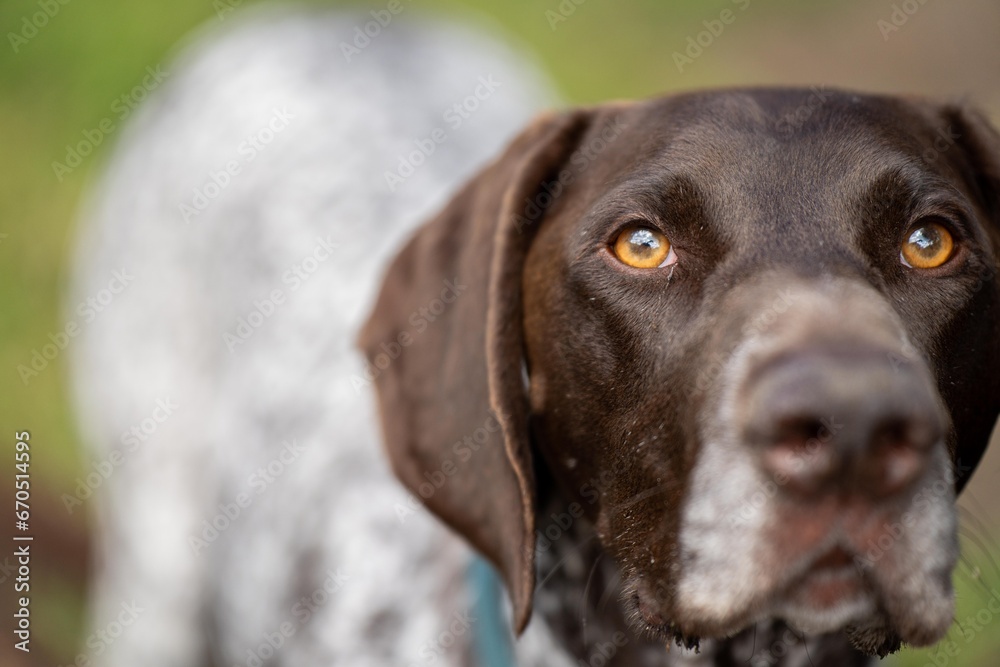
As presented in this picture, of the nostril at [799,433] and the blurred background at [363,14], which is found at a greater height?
the nostril at [799,433]

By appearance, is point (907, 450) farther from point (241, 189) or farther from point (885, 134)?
point (241, 189)

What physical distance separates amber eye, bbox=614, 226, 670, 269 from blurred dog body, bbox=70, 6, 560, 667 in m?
1.28

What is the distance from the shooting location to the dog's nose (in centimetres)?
167

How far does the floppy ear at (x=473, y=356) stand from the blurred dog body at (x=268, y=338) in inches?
22.8

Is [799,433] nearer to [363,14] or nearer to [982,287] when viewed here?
[982,287]

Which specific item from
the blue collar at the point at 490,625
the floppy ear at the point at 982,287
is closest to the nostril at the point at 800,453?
the floppy ear at the point at 982,287

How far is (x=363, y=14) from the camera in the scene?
18.1ft

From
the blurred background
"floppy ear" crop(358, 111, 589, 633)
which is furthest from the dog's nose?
the blurred background

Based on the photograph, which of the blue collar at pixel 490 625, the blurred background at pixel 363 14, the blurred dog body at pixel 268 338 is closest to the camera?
the blue collar at pixel 490 625

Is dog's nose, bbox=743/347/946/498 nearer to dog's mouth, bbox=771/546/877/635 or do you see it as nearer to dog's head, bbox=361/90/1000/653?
dog's head, bbox=361/90/1000/653

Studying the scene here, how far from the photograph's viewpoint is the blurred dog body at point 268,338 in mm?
3496

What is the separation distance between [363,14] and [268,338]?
7.25ft

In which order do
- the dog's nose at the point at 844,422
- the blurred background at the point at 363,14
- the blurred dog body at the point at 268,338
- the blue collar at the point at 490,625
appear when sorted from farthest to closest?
the blurred background at the point at 363,14
the blurred dog body at the point at 268,338
the blue collar at the point at 490,625
the dog's nose at the point at 844,422

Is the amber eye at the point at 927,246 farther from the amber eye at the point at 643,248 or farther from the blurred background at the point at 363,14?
the blurred background at the point at 363,14
